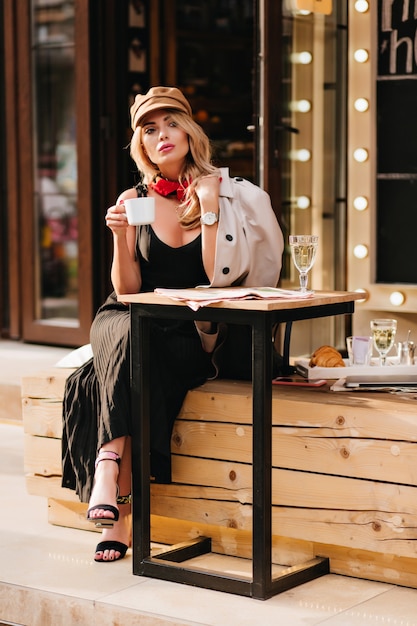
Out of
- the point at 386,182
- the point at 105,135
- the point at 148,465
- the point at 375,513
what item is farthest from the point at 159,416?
the point at 105,135

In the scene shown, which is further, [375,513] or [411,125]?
[411,125]

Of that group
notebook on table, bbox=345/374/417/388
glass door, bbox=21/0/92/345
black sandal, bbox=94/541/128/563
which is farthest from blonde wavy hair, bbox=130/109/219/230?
glass door, bbox=21/0/92/345

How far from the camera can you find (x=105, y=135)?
640cm

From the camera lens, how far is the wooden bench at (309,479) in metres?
3.14

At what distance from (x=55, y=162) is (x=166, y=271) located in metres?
3.09

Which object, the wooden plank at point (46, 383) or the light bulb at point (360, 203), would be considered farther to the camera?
the light bulb at point (360, 203)

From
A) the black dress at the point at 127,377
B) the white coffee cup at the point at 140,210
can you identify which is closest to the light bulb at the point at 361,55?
the black dress at the point at 127,377

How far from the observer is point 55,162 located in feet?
21.5

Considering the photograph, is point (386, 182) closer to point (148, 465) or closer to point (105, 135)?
point (105, 135)

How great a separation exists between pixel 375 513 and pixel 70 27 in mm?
3990

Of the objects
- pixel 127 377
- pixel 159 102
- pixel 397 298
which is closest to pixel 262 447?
pixel 127 377

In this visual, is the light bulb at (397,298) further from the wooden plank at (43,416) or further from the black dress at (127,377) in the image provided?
the wooden plank at (43,416)

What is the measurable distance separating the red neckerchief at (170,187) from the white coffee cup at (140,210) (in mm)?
454

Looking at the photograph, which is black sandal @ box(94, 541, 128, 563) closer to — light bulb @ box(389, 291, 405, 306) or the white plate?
the white plate
